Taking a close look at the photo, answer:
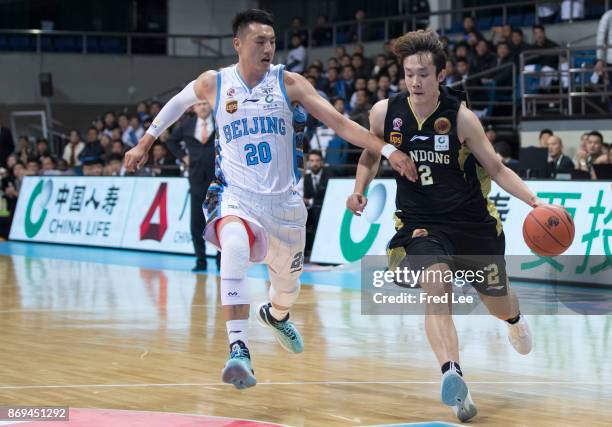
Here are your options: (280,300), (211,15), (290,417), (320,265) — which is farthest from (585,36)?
(290,417)

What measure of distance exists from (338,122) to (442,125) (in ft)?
2.46

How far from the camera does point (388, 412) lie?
20.6 ft

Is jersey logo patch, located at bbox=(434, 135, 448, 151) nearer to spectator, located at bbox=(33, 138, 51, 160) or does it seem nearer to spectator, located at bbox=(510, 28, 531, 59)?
spectator, located at bbox=(510, 28, 531, 59)

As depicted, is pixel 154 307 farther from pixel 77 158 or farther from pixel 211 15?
pixel 211 15

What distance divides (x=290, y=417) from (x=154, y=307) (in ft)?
18.6

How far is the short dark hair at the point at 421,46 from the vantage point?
21.2 feet

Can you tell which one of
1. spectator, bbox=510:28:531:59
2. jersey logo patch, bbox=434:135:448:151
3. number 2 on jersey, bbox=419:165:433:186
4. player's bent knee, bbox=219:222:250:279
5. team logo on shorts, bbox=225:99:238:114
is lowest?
player's bent knee, bbox=219:222:250:279

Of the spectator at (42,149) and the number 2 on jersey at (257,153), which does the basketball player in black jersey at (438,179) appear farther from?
the spectator at (42,149)

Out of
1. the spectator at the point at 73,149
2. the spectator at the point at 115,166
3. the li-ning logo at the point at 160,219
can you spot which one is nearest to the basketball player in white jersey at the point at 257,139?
the li-ning logo at the point at 160,219

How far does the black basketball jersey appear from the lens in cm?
659

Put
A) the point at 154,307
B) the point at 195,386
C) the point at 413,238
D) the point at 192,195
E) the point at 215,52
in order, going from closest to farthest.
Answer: the point at 413,238, the point at 195,386, the point at 154,307, the point at 192,195, the point at 215,52

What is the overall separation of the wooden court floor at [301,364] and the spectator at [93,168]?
8.69m

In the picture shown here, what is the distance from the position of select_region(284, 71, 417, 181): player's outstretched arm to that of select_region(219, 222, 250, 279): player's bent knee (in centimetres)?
87

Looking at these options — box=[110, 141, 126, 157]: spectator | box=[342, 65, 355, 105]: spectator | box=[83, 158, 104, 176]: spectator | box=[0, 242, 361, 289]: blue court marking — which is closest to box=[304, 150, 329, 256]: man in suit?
box=[0, 242, 361, 289]: blue court marking
